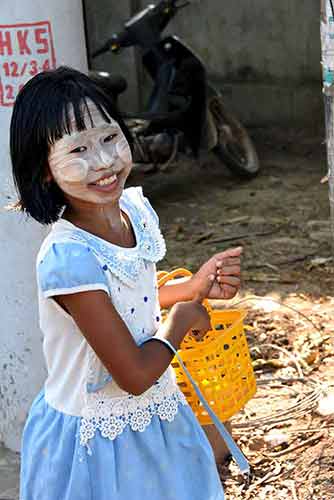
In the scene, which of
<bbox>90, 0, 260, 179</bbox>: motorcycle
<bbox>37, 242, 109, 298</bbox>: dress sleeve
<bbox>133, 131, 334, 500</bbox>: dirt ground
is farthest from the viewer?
<bbox>90, 0, 260, 179</bbox>: motorcycle

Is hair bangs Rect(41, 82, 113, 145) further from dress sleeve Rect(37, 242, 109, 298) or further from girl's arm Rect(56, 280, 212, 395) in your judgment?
girl's arm Rect(56, 280, 212, 395)

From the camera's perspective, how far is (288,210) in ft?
21.5

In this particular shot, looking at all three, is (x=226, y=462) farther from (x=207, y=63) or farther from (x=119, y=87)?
(x=207, y=63)

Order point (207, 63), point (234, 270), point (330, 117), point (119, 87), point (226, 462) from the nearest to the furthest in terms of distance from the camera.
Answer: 1. point (234, 270)
2. point (330, 117)
3. point (226, 462)
4. point (119, 87)
5. point (207, 63)

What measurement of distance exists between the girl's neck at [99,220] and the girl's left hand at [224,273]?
22 cm

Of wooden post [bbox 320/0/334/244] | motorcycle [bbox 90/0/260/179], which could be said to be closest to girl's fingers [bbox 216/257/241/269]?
wooden post [bbox 320/0/334/244]

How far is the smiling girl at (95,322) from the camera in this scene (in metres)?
2.23

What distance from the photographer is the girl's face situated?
90.1 inches

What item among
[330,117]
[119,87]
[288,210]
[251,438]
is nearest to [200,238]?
[288,210]

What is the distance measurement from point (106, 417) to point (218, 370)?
0.68 m

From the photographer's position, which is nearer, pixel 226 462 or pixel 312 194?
pixel 226 462

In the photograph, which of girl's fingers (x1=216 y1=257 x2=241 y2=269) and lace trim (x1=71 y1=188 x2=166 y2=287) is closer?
lace trim (x1=71 y1=188 x2=166 y2=287)

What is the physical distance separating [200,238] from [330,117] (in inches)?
127

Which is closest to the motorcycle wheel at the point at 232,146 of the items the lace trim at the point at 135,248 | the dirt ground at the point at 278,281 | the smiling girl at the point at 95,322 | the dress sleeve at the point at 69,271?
the dirt ground at the point at 278,281
